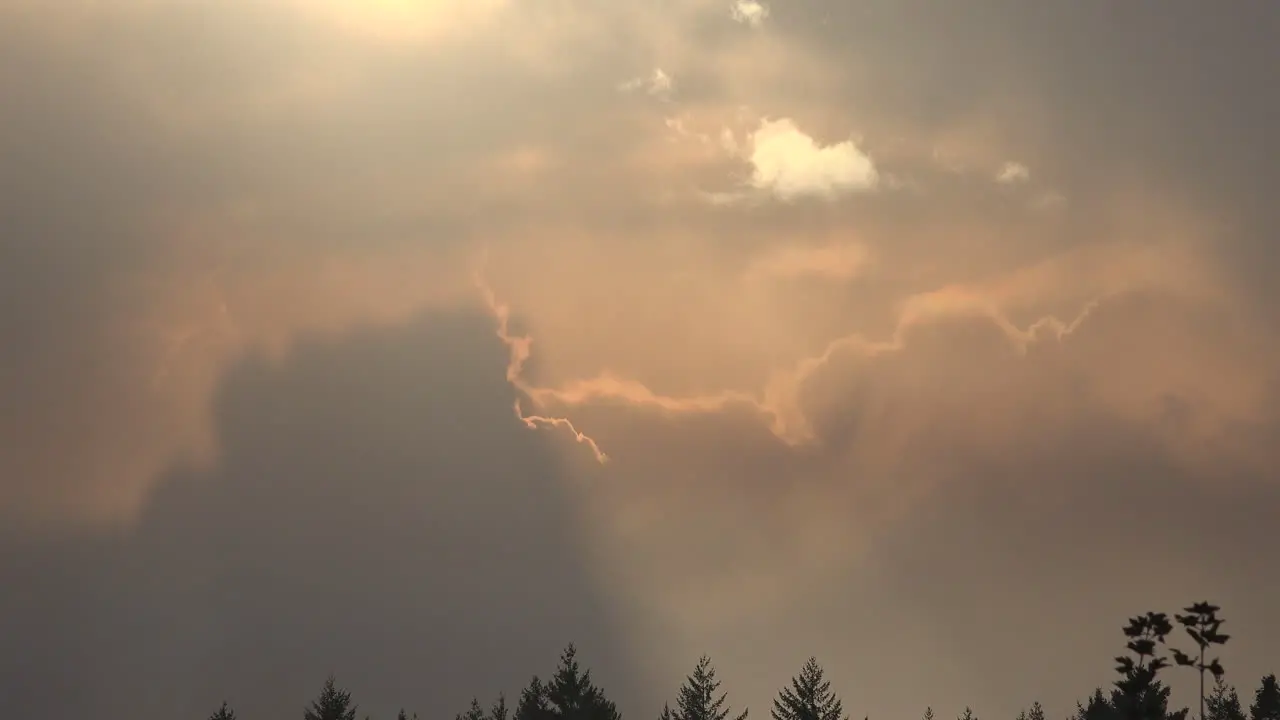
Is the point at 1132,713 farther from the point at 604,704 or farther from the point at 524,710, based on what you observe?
the point at 524,710

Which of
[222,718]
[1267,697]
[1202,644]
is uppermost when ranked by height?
[1267,697]

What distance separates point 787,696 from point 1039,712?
59.5 m

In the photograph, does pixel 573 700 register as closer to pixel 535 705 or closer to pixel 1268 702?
pixel 535 705

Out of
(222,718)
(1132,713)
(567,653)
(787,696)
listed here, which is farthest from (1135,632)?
(222,718)

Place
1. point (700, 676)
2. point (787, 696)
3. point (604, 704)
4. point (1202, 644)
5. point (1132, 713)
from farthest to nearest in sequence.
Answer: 1. point (700, 676)
2. point (787, 696)
3. point (604, 704)
4. point (1132, 713)
5. point (1202, 644)

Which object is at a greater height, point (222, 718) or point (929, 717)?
point (929, 717)

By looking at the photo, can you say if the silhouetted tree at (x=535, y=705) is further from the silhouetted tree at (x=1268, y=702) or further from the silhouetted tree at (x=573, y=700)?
the silhouetted tree at (x=1268, y=702)

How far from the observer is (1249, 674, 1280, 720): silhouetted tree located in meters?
75.1

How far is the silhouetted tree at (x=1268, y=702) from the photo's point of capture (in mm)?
75094

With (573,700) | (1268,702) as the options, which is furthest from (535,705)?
(1268,702)

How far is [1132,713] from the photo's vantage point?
46812mm

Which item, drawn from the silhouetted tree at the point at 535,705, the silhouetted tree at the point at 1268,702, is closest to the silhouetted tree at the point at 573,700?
the silhouetted tree at the point at 535,705

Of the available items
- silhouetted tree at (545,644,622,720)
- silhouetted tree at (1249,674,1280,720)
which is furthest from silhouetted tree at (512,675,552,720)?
silhouetted tree at (1249,674,1280,720)

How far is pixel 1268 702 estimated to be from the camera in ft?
252
